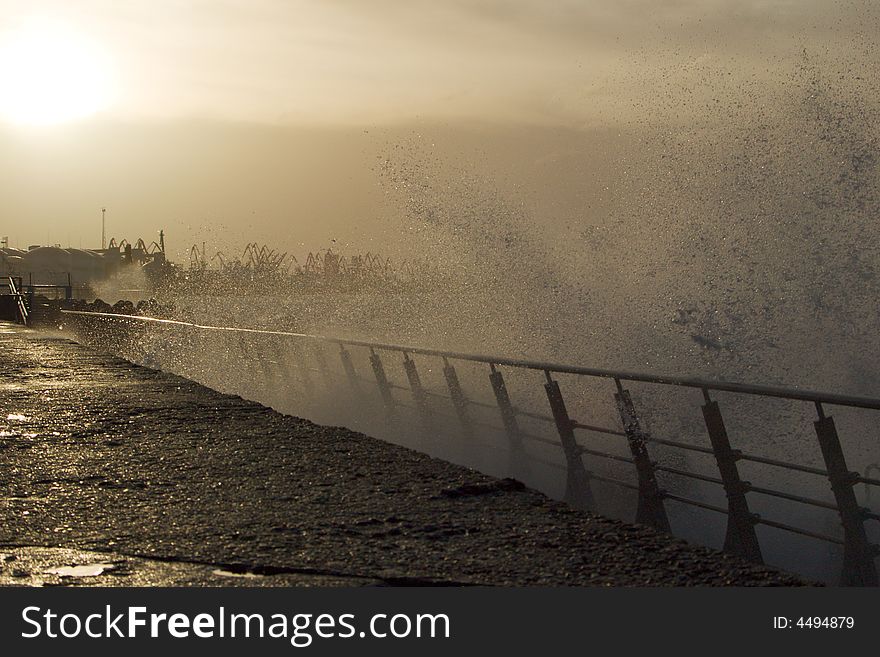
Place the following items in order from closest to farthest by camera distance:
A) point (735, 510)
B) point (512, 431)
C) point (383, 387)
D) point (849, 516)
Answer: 1. point (849, 516)
2. point (735, 510)
3. point (512, 431)
4. point (383, 387)

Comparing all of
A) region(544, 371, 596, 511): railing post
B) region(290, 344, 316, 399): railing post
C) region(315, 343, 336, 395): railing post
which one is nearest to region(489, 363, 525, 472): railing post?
region(544, 371, 596, 511): railing post

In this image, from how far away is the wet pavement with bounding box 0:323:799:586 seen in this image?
15.1 ft

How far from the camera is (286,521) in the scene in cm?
564

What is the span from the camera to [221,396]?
11773 mm

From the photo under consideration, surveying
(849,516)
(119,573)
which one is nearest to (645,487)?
(849,516)

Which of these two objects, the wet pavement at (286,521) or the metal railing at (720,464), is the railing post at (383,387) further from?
the wet pavement at (286,521)

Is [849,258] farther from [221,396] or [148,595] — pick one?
[148,595]

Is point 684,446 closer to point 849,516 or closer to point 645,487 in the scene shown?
point 645,487

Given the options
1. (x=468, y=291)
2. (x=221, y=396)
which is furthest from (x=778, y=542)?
(x=468, y=291)

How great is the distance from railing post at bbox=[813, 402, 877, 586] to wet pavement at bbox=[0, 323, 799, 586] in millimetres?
1371

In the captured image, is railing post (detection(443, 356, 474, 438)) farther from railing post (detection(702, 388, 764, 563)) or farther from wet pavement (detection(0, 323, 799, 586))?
railing post (detection(702, 388, 764, 563))

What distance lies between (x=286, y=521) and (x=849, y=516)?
9.22 ft

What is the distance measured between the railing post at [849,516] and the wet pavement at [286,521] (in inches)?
54.0

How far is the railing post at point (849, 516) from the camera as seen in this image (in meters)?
5.96
